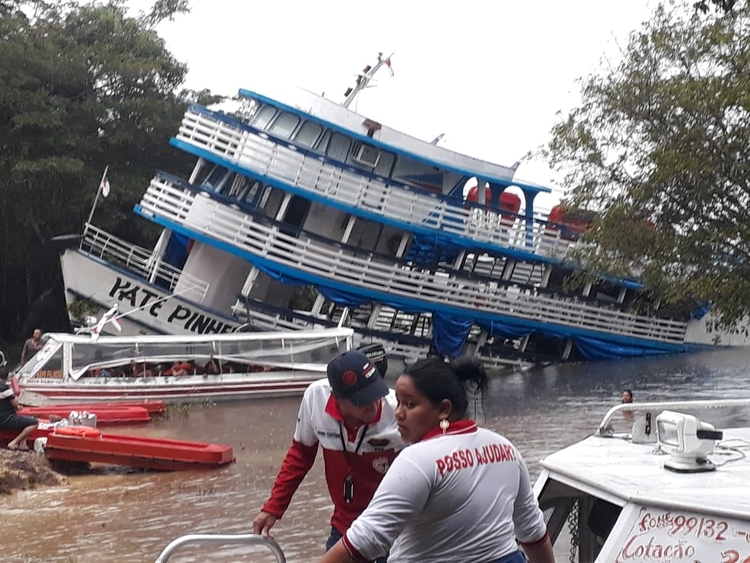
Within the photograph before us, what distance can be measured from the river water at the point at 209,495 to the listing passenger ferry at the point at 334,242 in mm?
6002

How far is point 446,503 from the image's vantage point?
2.91m

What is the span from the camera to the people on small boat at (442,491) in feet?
9.20

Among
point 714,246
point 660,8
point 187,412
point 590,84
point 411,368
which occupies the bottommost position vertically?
point 187,412

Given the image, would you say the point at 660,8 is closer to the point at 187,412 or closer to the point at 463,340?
the point at 187,412

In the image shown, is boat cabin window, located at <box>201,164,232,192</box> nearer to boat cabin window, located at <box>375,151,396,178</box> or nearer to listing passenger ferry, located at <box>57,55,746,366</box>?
listing passenger ferry, located at <box>57,55,746,366</box>

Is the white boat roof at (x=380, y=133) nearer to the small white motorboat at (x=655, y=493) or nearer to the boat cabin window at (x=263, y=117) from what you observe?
the boat cabin window at (x=263, y=117)

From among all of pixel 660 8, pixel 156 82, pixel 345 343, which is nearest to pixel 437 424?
pixel 660 8

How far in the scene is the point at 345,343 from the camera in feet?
71.1

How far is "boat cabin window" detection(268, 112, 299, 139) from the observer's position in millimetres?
26391

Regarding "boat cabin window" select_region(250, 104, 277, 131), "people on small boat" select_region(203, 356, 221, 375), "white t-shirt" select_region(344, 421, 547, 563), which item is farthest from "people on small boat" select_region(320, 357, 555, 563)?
"boat cabin window" select_region(250, 104, 277, 131)

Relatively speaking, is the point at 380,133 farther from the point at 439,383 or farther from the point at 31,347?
the point at 439,383

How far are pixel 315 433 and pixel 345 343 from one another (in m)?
17.5

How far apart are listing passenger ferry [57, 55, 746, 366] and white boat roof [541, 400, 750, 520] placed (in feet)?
66.5

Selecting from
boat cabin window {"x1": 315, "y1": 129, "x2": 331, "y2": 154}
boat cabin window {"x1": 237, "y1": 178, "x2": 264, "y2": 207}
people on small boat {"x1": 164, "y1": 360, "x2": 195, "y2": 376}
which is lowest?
people on small boat {"x1": 164, "y1": 360, "x2": 195, "y2": 376}
